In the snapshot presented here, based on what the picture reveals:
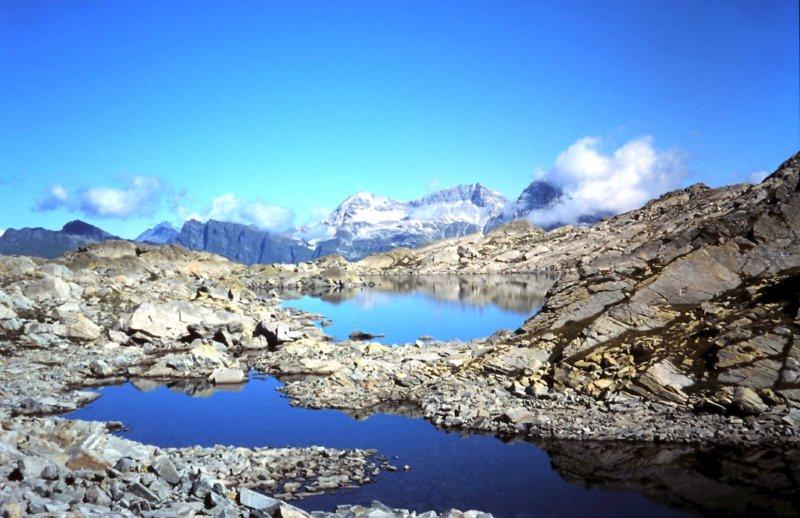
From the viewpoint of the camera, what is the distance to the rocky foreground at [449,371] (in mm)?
22453

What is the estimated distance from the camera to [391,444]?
114 ft

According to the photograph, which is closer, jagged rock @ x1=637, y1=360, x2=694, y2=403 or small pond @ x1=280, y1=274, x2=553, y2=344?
jagged rock @ x1=637, y1=360, x2=694, y2=403

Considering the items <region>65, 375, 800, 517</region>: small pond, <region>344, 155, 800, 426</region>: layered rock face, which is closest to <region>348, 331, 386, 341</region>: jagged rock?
<region>344, 155, 800, 426</region>: layered rock face

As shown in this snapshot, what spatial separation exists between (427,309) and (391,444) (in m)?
84.0

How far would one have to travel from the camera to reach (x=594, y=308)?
49.5m

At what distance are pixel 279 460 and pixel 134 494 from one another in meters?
11.5

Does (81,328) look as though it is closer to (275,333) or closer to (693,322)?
(275,333)

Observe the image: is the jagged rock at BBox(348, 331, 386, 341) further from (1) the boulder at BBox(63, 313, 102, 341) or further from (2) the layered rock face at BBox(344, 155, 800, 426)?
(1) the boulder at BBox(63, 313, 102, 341)

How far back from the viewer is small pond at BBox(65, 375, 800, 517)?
26.6m

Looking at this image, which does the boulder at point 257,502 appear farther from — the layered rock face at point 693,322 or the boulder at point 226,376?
the boulder at point 226,376

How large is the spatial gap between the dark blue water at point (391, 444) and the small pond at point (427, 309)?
34.8 metres

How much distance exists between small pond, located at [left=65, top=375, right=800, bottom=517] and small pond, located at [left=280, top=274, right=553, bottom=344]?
3789 centimetres

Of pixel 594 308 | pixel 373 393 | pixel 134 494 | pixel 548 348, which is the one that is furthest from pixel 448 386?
pixel 134 494

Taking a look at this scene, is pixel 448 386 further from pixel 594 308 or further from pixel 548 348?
pixel 594 308
